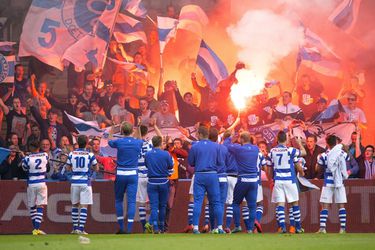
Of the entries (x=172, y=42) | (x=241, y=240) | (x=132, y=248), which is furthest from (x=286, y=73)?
(x=132, y=248)

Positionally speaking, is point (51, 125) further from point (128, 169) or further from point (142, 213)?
point (128, 169)

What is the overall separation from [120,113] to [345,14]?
22.0ft

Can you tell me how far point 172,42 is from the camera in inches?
1161

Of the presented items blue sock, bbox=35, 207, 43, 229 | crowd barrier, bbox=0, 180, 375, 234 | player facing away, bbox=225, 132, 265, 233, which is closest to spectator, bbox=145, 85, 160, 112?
crowd barrier, bbox=0, 180, 375, 234

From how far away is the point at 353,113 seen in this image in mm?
29172

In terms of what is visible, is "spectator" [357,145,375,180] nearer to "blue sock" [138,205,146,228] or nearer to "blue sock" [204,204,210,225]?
"blue sock" [204,204,210,225]

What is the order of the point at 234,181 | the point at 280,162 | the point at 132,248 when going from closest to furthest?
the point at 132,248 → the point at 280,162 → the point at 234,181

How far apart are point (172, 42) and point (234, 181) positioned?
294 inches

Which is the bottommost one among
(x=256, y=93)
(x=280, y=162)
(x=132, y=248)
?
(x=132, y=248)

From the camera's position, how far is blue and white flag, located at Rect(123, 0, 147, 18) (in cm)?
2908

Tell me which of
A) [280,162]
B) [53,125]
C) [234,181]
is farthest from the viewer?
[53,125]

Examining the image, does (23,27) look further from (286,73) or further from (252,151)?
(252,151)

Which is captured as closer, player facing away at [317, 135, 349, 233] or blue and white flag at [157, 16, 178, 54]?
player facing away at [317, 135, 349, 233]

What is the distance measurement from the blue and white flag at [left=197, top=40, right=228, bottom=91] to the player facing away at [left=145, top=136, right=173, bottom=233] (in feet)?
25.5
